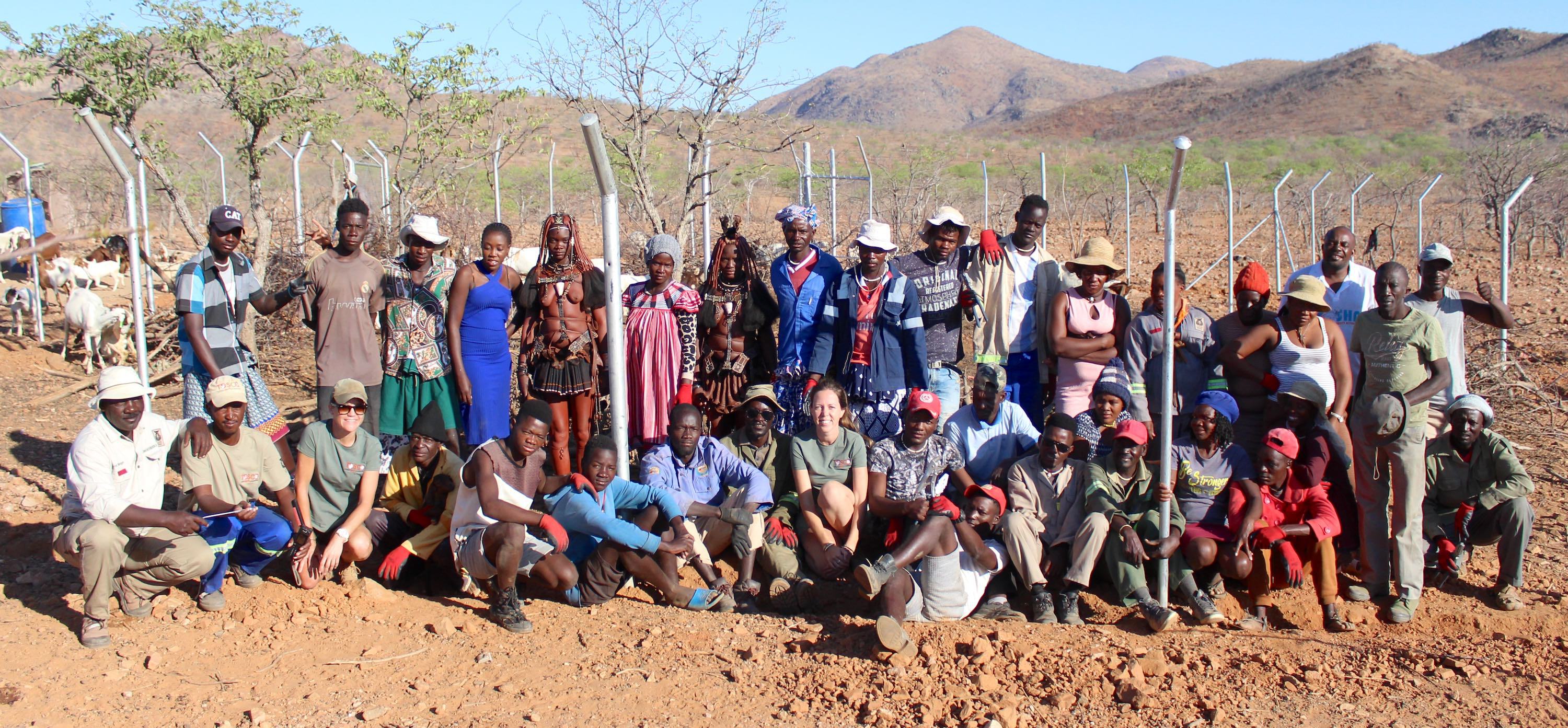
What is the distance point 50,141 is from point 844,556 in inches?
1600

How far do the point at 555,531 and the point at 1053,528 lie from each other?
7.05ft

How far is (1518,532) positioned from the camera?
478cm

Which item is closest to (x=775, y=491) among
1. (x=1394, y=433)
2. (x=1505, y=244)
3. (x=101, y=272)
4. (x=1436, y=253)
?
(x=1394, y=433)

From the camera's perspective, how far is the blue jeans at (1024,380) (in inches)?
217

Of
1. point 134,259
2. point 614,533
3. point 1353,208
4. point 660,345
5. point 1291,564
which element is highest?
point 1353,208

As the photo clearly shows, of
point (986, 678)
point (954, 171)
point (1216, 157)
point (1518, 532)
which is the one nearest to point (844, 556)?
point (986, 678)

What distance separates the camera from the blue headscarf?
17.3ft

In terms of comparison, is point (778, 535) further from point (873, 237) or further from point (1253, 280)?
point (1253, 280)

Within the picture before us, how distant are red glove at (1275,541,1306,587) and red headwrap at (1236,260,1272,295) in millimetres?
1165

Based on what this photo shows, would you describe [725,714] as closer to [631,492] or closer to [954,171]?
[631,492]

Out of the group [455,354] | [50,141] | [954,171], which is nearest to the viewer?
[455,354]

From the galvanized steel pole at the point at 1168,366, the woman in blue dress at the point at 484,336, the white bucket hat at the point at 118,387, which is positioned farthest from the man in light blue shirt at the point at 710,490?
the white bucket hat at the point at 118,387

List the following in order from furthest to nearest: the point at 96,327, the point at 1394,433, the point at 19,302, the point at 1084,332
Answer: the point at 19,302 → the point at 96,327 → the point at 1084,332 → the point at 1394,433

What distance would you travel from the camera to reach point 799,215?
5.29 meters
